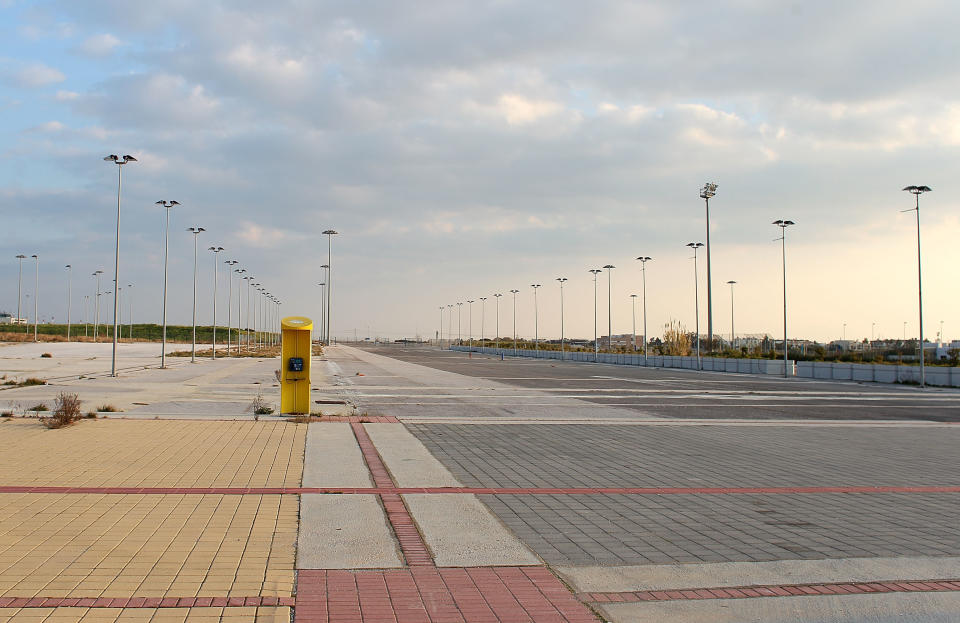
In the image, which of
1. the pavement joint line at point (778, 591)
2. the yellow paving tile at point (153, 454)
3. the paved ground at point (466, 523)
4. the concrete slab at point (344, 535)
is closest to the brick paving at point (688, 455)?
the paved ground at point (466, 523)

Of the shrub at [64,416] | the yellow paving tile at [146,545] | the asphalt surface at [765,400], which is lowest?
the asphalt surface at [765,400]

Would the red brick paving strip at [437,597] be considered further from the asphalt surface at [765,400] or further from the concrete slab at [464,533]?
the asphalt surface at [765,400]

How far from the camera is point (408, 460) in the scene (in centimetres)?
1034

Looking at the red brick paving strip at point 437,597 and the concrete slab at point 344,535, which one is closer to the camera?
the red brick paving strip at point 437,597

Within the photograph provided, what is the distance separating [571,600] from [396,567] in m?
1.38

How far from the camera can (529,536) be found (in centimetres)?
655

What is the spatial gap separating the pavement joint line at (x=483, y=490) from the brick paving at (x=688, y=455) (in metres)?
0.26

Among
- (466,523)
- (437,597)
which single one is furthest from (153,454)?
(437,597)

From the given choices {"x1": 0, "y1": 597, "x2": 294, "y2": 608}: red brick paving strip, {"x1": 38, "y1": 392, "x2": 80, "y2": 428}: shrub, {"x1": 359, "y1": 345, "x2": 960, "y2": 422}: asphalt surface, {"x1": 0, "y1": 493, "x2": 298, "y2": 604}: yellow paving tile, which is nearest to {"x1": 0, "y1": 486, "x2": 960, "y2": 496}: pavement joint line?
{"x1": 0, "y1": 493, "x2": 298, "y2": 604}: yellow paving tile

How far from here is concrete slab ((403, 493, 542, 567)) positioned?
578 centimetres

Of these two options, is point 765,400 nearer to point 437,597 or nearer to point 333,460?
point 333,460

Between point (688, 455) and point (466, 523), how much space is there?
19.6ft

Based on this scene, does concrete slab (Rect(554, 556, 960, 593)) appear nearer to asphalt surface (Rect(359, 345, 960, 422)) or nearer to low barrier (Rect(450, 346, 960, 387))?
asphalt surface (Rect(359, 345, 960, 422))

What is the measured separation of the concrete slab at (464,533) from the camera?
5.78 m
